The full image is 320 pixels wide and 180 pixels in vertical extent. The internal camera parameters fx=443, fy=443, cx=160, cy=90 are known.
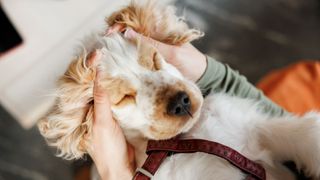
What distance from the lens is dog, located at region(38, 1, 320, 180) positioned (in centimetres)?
93

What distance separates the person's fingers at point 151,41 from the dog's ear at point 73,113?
12 cm

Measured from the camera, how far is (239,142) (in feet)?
3.28

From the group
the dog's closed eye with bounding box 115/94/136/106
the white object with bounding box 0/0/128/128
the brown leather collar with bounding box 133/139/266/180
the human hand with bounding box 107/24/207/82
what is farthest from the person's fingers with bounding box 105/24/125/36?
the white object with bounding box 0/0/128/128

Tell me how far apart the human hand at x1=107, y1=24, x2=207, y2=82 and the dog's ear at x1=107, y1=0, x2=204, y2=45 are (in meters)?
0.02

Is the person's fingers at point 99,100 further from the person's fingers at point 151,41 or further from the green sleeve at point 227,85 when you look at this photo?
the green sleeve at point 227,85

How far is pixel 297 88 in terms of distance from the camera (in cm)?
143

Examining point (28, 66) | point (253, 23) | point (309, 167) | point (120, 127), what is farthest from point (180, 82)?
point (253, 23)

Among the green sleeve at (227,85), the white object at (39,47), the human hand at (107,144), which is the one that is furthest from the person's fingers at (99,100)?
the white object at (39,47)

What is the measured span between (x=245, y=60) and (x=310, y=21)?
0.40 m

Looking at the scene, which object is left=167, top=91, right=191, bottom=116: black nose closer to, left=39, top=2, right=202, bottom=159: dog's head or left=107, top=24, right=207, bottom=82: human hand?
left=39, top=2, right=202, bottom=159: dog's head

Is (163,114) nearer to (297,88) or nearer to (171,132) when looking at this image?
(171,132)

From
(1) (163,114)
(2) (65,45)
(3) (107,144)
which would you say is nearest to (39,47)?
(2) (65,45)

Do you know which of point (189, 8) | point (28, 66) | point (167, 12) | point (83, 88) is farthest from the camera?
point (189, 8)

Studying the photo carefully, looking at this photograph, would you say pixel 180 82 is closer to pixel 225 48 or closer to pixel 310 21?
pixel 225 48
